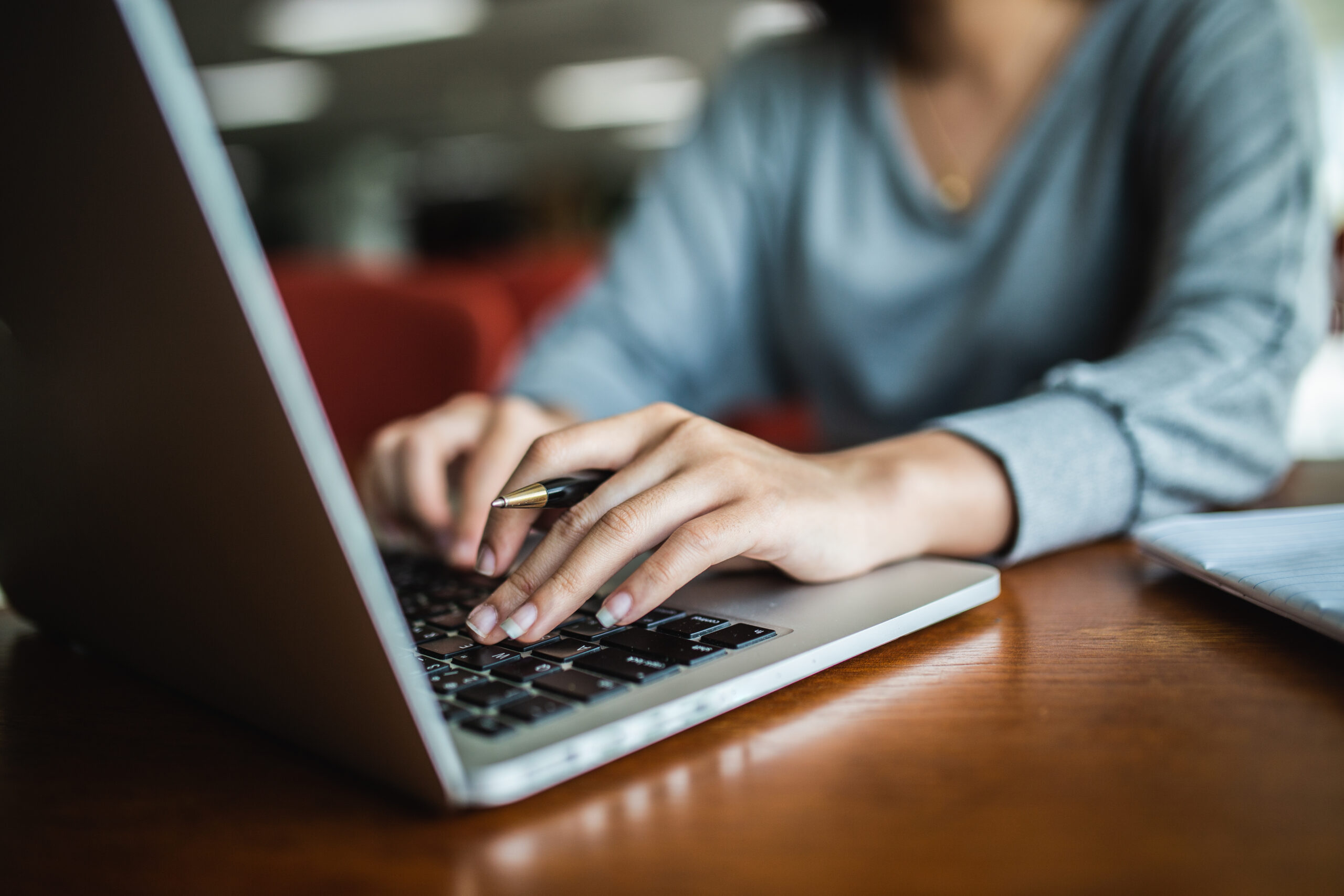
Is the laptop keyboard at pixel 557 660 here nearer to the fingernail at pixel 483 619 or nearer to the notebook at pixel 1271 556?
the fingernail at pixel 483 619

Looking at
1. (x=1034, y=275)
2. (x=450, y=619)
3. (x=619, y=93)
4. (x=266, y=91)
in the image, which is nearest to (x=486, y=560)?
(x=450, y=619)

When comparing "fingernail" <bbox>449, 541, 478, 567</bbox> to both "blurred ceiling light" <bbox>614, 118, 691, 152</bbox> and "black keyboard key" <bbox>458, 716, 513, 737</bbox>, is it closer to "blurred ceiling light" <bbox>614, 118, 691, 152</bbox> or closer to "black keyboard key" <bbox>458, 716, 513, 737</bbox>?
"black keyboard key" <bbox>458, 716, 513, 737</bbox>

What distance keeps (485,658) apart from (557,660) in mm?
27

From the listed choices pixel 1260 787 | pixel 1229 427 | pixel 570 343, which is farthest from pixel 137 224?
pixel 570 343

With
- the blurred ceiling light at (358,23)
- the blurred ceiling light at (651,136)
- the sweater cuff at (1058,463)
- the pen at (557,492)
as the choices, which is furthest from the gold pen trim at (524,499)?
the blurred ceiling light at (651,136)

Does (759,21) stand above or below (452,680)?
above

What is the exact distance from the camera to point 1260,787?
0.78 ft

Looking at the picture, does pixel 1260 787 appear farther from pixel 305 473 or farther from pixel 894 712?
pixel 305 473

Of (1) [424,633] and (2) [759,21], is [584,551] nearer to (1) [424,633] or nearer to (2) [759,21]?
(1) [424,633]

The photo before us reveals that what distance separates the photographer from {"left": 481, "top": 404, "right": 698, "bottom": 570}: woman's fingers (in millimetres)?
395

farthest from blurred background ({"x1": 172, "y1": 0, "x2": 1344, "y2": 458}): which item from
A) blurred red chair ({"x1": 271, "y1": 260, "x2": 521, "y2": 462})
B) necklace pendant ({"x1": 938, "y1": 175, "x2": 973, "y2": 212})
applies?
necklace pendant ({"x1": 938, "y1": 175, "x2": 973, "y2": 212})

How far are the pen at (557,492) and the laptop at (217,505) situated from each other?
0.18 ft

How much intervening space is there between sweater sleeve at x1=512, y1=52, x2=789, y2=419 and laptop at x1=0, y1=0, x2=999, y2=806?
23.3 inches

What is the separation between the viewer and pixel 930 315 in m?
0.89
